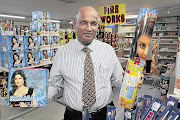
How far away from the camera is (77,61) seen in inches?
53.9

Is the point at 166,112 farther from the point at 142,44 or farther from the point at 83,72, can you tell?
the point at 83,72

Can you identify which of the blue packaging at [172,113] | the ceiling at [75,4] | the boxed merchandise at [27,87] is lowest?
the blue packaging at [172,113]

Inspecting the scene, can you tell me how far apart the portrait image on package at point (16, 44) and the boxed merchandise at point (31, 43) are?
103 mm

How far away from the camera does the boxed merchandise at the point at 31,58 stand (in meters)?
2.69

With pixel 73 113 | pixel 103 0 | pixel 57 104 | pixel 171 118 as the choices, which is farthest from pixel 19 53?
pixel 103 0

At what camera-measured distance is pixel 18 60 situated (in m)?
2.54

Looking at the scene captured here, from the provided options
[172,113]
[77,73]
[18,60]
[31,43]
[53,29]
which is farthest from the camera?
[53,29]

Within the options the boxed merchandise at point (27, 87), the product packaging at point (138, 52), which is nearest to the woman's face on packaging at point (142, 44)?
the product packaging at point (138, 52)

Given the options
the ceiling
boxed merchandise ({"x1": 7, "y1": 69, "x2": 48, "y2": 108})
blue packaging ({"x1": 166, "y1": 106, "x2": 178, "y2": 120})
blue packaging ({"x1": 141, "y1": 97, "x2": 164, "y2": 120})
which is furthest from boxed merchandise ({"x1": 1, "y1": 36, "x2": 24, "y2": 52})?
the ceiling

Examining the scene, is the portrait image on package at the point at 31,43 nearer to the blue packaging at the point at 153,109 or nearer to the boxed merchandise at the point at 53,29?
the boxed merchandise at the point at 53,29

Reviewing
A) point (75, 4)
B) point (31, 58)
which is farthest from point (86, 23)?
point (75, 4)

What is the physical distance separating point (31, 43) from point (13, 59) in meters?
0.47

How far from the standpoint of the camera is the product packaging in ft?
3.08

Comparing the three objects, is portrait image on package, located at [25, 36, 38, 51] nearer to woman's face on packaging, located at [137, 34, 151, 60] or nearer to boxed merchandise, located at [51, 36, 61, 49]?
boxed merchandise, located at [51, 36, 61, 49]
